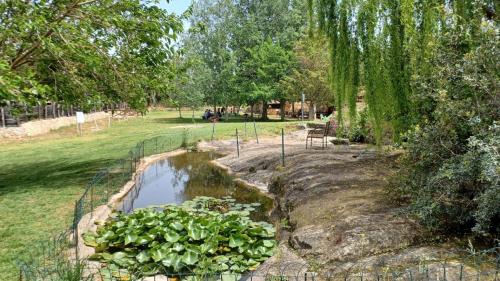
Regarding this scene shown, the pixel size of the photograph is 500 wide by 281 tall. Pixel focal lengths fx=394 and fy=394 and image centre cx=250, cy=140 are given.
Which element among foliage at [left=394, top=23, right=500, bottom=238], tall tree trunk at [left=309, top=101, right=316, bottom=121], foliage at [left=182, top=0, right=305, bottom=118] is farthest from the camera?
foliage at [left=182, top=0, right=305, bottom=118]

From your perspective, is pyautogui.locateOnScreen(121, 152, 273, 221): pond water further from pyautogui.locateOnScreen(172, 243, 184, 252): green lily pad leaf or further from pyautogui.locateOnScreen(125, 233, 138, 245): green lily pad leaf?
pyautogui.locateOnScreen(125, 233, 138, 245): green lily pad leaf

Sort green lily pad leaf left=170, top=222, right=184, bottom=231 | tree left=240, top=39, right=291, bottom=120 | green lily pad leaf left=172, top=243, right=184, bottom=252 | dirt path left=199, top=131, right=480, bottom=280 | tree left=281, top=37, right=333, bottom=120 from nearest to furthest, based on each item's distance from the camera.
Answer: dirt path left=199, top=131, right=480, bottom=280 → green lily pad leaf left=172, top=243, right=184, bottom=252 → green lily pad leaf left=170, top=222, right=184, bottom=231 → tree left=281, top=37, right=333, bottom=120 → tree left=240, top=39, right=291, bottom=120

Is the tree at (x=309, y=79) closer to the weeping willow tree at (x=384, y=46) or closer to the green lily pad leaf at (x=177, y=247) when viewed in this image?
the weeping willow tree at (x=384, y=46)

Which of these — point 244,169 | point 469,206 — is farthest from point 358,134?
point 469,206

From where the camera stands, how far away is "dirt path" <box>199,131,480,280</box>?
4605 mm

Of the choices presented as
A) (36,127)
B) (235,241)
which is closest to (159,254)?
(235,241)

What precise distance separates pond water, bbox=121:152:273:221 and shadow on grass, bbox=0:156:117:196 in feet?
5.12

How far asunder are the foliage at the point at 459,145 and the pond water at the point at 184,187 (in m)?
3.91

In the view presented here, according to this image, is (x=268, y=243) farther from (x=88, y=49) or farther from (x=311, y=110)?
(x=311, y=110)

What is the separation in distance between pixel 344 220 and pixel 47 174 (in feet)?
34.3

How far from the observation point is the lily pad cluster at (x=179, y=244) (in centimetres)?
542

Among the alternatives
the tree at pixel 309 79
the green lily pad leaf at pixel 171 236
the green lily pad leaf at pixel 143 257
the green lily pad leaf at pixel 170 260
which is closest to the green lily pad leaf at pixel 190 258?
the green lily pad leaf at pixel 170 260

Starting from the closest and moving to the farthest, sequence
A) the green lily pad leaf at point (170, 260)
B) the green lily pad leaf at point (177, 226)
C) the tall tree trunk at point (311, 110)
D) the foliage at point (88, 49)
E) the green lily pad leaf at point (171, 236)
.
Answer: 1. the green lily pad leaf at point (170, 260)
2. the green lily pad leaf at point (171, 236)
3. the green lily pad leaf at point (177, 226)
4. the foliage at point (88, 49)
5. the tall tree trunk at point (311, 110)

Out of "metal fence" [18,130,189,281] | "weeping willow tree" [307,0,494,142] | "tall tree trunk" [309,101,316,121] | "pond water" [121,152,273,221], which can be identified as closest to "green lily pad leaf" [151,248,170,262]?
"metal fence" [18,130,189,281]
